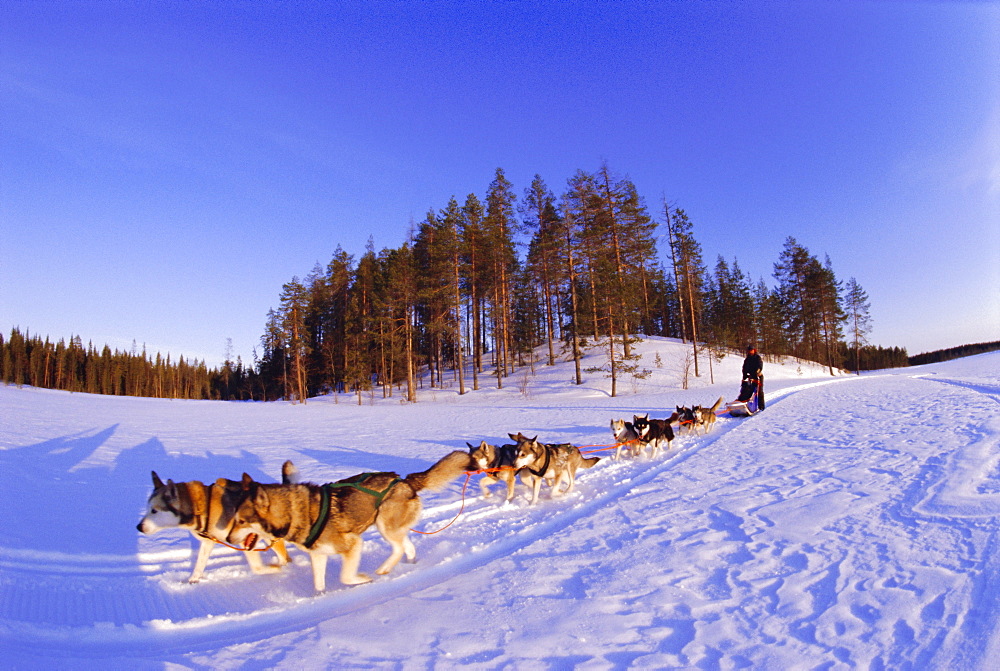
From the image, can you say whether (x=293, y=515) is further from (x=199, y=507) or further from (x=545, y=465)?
(x=545, y=465)

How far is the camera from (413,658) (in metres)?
2.80

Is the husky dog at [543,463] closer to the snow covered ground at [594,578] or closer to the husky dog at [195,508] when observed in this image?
the snow covered ground at [594,578]

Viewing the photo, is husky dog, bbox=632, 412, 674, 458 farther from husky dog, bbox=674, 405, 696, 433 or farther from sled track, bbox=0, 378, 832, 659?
sled track, bbox=0, 378, 832, 659

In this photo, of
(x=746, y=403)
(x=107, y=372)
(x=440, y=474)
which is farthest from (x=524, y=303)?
(x=107, y=372)

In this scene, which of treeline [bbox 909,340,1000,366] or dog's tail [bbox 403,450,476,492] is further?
treeline [bbox 909,340,1000,366]

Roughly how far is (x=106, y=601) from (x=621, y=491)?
633cm

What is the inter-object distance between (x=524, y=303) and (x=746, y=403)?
33.0 metres

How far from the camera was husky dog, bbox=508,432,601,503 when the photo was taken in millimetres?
6621

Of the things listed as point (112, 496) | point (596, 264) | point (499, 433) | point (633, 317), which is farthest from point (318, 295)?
point (112, 496)

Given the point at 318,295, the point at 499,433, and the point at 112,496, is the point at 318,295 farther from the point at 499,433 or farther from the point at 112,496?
the point at 112,496

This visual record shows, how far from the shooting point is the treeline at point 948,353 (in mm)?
68625

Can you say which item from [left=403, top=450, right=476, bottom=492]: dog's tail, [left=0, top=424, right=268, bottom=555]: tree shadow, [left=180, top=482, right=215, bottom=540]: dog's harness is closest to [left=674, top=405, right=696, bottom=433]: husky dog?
[left=403, top=450, right=476, bottom=492]: dog's tail

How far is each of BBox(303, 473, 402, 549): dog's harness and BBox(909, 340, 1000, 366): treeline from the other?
96.0m

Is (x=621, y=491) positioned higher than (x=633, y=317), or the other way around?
(x=633, y=317)
